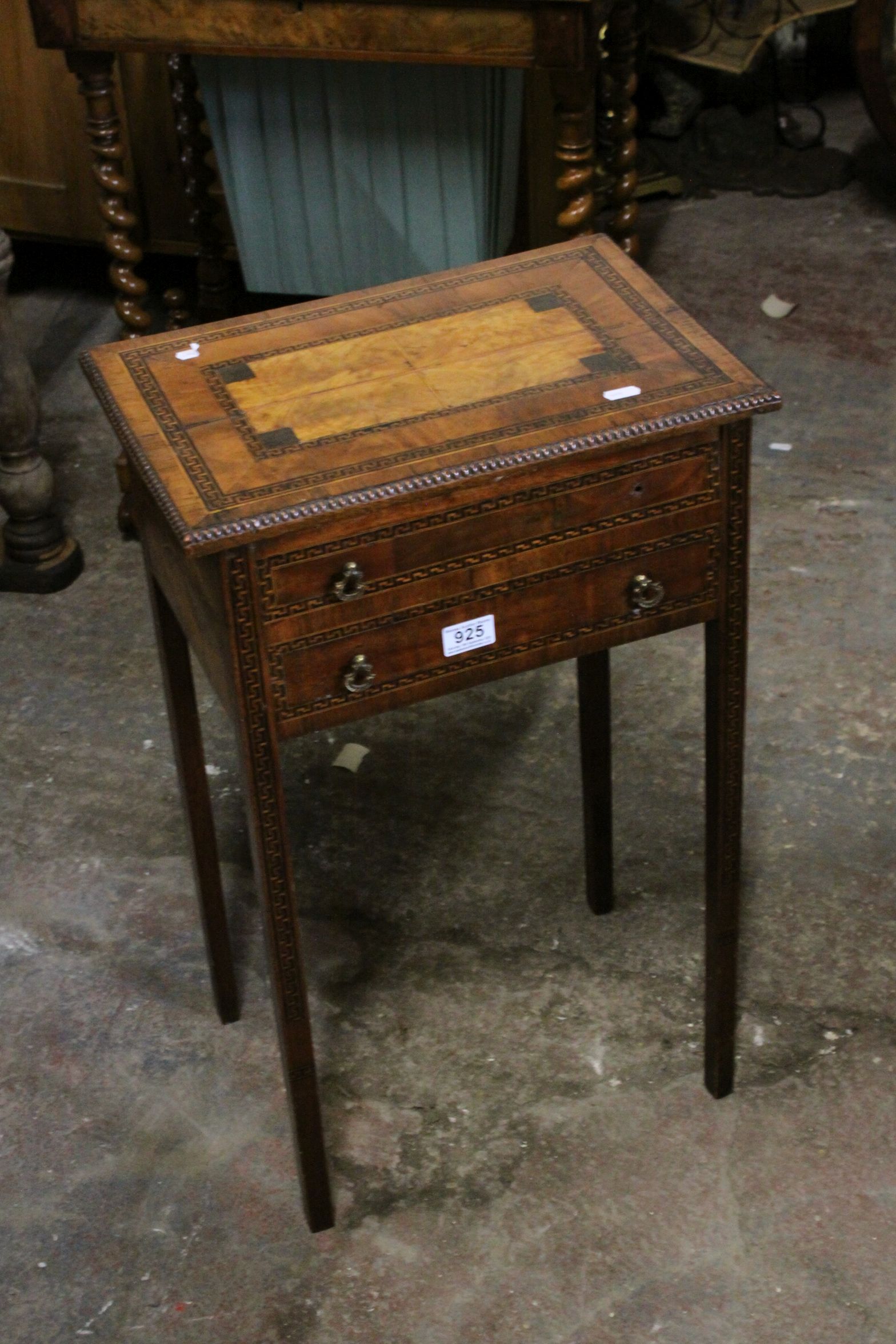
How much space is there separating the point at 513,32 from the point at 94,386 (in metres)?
1.30

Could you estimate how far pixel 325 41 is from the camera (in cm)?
316

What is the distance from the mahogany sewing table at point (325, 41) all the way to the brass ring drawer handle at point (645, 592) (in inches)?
53.8

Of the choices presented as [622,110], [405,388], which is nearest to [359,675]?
[405,388]

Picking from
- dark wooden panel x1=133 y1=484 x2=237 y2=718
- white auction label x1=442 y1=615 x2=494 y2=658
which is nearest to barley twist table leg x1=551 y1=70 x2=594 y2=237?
dark wooden panel x1=133 y1=484 x2=237 y2=718

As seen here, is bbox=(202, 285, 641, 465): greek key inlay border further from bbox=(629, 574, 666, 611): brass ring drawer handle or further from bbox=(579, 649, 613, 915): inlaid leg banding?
bbox=(579, 649, 613, 915): inlaid leg banding

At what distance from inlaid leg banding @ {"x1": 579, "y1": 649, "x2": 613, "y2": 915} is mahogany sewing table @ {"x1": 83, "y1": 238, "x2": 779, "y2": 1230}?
1.38ft

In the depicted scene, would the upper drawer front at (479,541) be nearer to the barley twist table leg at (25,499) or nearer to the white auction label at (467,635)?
the white auction label at (467,635)

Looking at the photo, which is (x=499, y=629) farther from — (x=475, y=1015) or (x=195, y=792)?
(x=475, y=1015)

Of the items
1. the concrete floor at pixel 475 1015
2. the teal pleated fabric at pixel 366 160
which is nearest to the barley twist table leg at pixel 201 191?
the teal pleated fabric at pixel 366 160

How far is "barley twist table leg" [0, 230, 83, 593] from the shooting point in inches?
140

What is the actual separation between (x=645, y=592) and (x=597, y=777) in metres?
0.71

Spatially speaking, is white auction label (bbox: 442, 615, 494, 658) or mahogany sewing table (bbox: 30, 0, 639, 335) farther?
mahogany sewing table (bbox: 30, 0, 639, 335)

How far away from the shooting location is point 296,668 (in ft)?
6.36

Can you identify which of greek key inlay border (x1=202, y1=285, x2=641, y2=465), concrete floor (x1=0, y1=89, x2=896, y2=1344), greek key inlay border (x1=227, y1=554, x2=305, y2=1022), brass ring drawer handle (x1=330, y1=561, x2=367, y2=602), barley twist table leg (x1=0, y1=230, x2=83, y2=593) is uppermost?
greek key inlay border (x1=202, y1=285, x2=641, y2=465)
